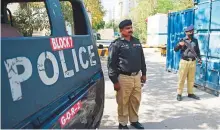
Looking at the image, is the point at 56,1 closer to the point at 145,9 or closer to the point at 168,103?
the point at 168,103

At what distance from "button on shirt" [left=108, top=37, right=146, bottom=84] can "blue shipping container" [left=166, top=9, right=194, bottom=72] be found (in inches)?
182

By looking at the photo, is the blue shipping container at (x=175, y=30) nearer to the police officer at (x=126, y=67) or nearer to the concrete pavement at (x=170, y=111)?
the concrete pavement at (x=170, y=111)

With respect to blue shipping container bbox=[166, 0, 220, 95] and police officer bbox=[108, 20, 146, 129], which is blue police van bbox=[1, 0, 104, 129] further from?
blue shipping container bbox=[166, 0, 220, 95]

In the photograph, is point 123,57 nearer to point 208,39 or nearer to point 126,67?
point 126,67

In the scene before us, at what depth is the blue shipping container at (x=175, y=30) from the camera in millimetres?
8422

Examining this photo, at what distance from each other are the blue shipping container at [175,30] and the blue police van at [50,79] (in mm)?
5926

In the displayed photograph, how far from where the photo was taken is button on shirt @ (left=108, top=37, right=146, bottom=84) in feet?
13.2

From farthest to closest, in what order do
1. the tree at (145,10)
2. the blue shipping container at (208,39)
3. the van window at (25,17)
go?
1. the tree at (145,10)
2. the blue shipping container at (208,39)
3. the van window at (25,17)

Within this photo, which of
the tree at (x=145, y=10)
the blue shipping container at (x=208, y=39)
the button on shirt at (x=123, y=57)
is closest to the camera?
the button on shirt at (x=123, y=57)

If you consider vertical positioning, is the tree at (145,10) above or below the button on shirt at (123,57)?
above

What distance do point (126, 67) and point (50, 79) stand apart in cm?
224

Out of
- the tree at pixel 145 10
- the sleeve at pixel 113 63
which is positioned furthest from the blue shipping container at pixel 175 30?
the tree at pixel 145 10

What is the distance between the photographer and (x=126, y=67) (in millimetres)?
4043

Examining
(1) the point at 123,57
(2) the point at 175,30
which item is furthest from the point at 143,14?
(1) the point at 123,57
